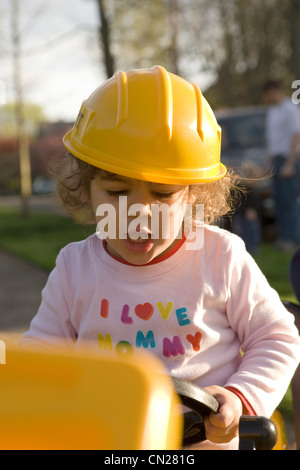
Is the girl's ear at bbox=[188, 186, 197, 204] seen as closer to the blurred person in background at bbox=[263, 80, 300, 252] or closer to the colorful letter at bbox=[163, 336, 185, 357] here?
the colorful letter at bbox=[163, 336, 185, 357]

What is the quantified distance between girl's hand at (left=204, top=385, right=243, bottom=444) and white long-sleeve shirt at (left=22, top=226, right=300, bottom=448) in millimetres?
98

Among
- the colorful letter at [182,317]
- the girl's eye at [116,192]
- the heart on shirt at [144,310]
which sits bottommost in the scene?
the colorful letter at [182,317]

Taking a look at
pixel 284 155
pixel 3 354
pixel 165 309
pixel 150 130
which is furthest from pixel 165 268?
pixel 284 155

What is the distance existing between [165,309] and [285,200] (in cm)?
562

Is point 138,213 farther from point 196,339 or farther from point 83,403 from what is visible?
point 83,403

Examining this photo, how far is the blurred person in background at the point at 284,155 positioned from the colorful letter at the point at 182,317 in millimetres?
5367

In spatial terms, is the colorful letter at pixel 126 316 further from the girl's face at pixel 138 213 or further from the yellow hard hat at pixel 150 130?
the yellow hard hat at pixel 150 130

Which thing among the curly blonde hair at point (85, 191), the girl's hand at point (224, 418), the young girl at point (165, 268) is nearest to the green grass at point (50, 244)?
the curly blonde hair at point (85, 191)

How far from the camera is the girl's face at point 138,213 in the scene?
5.57ft

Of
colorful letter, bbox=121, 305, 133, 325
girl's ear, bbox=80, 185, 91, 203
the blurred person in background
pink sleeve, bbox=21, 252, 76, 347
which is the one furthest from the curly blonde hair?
the blurred person in background

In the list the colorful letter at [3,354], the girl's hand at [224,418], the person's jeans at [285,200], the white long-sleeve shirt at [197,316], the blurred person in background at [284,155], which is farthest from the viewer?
the person's jeans at [285,200]

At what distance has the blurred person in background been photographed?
23.0 feet

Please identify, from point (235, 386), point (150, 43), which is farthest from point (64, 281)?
point (150, 43)

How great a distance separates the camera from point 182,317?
1.83 m
